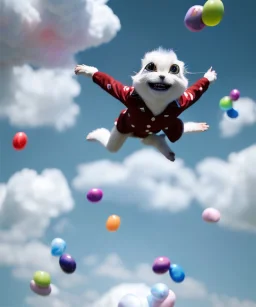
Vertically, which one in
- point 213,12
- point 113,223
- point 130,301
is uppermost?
point 213,12

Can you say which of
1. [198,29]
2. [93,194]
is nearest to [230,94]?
[198,29]

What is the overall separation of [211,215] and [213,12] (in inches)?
96.8

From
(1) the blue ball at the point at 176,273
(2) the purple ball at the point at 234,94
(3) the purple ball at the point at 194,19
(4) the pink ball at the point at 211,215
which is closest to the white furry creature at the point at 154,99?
(3) the purple ball at the point at 194,19

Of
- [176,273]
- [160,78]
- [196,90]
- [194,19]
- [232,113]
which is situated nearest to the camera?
[160,78]

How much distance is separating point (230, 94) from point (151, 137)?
1.92 m

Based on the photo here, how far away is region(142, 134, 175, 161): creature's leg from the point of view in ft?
13.5

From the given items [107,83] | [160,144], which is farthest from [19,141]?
[160,144]

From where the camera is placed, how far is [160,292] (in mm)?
4902

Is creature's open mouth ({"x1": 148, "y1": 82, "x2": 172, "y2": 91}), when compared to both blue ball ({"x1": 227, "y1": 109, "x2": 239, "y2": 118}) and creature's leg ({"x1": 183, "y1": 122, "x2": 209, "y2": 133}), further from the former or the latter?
blue ball ({"x1": 227, "y1": 109, "x2": 239, "y2": 118})

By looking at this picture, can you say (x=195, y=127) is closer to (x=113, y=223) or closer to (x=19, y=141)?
(x=113, y=223)

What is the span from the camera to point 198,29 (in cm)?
412

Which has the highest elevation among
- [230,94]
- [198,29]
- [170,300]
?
[230,94]

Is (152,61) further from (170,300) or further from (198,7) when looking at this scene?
(170,300)

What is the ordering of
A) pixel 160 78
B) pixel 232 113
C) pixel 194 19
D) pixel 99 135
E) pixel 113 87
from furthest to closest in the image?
1. pixel 232 113
2. pixel 99 135
3. pixel 194 19
4. pixel 113 87
5. pixel 160 78
